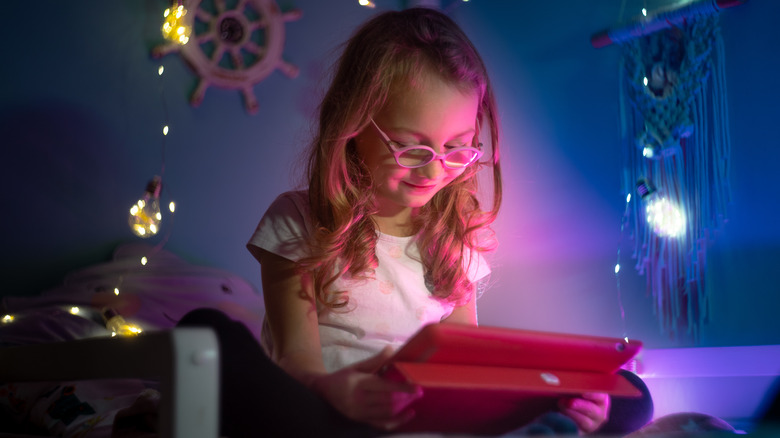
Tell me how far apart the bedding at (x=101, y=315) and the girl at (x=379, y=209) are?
0.27m

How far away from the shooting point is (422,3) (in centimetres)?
234

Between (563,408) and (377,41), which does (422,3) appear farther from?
(563,408)

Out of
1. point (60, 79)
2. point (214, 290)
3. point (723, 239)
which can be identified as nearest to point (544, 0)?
point (723, 239)

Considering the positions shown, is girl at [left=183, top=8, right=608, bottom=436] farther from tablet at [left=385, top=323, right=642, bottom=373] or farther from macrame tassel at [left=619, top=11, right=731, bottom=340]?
macrame tassel at [left=619, top=11, right=731, bottom=340]

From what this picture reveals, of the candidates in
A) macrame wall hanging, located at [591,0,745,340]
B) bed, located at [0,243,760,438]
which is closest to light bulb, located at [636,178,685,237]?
macrame wall hanging, located at [591,0,745,340]

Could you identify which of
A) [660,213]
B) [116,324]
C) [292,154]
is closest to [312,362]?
[116,324]

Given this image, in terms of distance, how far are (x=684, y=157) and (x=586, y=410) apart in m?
1.03

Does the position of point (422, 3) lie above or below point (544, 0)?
above

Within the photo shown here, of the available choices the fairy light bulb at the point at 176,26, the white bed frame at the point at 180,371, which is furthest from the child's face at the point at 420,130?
the fairy light bulb at the point at 176,26

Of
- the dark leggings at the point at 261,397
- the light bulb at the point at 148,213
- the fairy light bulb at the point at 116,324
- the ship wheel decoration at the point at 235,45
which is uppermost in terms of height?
the ship wheel decoration at the point at 235,45

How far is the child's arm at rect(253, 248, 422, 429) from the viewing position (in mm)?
546

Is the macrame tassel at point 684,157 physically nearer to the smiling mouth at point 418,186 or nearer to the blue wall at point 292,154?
the blue wall at point 292,154

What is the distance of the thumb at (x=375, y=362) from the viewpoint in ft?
1.92

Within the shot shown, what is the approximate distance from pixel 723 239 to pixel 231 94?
145cm
